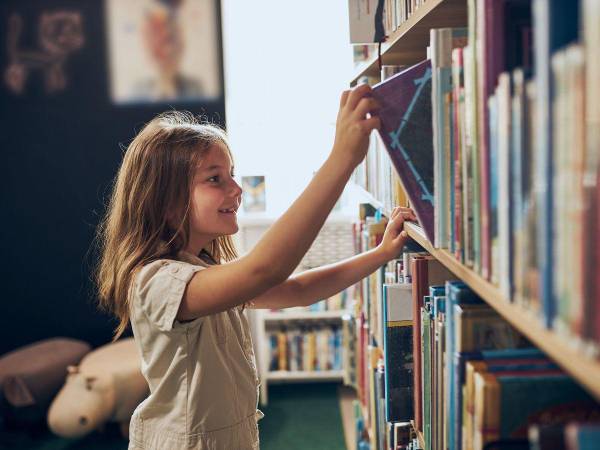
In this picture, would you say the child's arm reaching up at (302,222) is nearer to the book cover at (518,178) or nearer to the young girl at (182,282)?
the young girl at (182,282)

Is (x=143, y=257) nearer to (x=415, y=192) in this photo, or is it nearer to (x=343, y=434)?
(x=415, y=192)

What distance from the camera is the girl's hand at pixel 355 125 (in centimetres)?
94

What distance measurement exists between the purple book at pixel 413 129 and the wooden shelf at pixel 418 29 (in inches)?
4.5

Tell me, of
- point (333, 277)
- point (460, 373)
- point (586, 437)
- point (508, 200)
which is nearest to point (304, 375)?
point (333, 277)

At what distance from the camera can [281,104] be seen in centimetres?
361

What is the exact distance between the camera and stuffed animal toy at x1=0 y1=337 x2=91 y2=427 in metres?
2.89

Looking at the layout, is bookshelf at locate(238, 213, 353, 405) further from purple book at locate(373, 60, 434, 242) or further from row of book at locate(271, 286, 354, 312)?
purple book at locate(373, 60, 434, 242)

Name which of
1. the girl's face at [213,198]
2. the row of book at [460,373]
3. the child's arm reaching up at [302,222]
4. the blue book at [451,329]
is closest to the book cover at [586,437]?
the row of book at [460,373]

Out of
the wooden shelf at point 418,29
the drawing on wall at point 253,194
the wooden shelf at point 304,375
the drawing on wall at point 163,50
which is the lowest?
the wooden shelf at point 304,375

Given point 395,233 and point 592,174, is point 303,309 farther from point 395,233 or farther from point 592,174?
point 592,174

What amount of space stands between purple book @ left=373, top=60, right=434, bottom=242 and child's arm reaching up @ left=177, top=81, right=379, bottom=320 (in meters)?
0.03

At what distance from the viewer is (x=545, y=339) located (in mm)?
→ 528

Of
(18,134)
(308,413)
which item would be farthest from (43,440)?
(18,134)

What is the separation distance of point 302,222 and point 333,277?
0.51 meters
